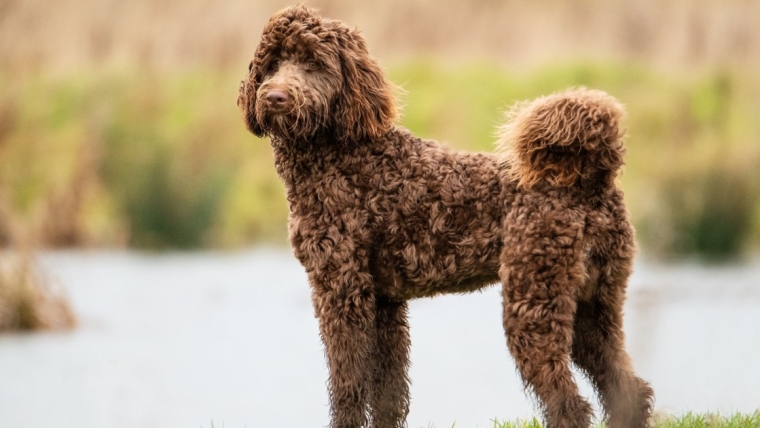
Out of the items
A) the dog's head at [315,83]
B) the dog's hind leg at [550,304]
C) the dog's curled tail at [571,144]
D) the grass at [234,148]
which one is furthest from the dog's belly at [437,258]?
the grass at [234,148]

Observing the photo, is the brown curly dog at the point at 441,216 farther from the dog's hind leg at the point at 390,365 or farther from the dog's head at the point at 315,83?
the dog's hind leg at the point at 390,365

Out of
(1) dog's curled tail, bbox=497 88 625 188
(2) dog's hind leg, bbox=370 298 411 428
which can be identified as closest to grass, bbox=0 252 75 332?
(2) dog's hind leg, bbox=370 298 411 428

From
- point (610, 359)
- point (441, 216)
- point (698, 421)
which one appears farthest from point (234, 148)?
point (610, 359)

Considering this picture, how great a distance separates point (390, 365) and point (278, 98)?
6.23 ft

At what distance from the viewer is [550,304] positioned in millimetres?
5391

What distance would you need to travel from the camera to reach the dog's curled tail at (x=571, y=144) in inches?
215

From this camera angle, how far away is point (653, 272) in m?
13.1

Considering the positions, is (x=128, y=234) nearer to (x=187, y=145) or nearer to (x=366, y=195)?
(x=187, y=145)

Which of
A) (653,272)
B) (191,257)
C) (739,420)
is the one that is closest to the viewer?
(739,420)

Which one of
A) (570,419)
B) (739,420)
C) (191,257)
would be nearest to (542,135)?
(570,419)

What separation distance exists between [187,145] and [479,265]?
1010cm

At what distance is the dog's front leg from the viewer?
574 cm

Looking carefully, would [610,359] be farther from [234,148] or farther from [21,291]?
[234,148]

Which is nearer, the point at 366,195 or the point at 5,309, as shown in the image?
the point at 366,195
